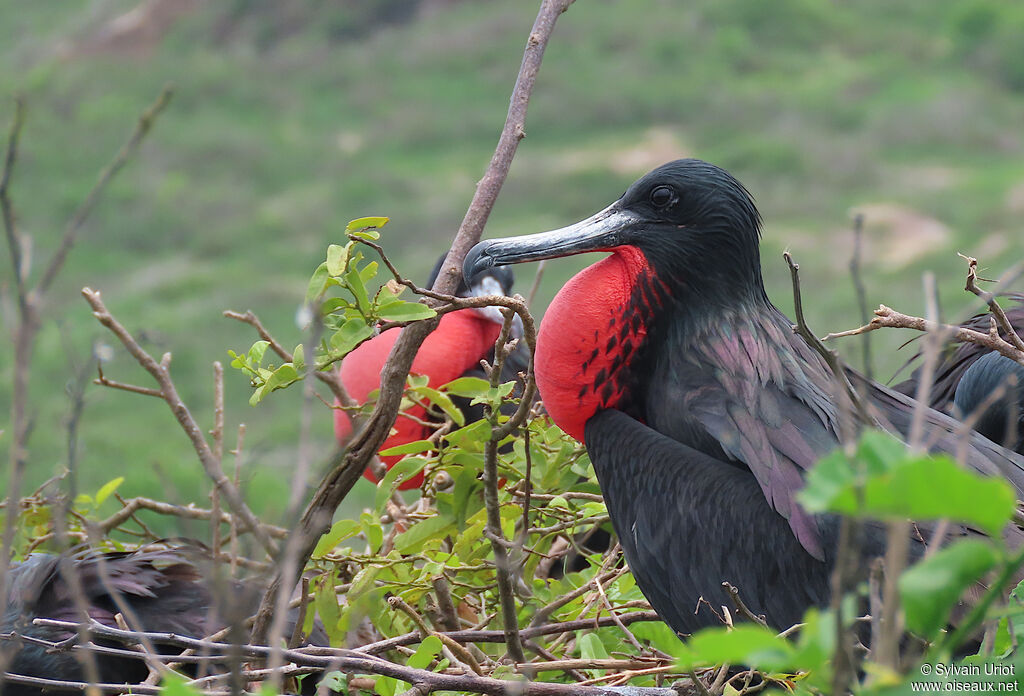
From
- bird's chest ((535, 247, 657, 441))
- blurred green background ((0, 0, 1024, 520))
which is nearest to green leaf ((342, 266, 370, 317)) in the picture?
bird's chest ((535, 247, 657, 441))

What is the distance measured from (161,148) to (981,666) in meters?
14.7

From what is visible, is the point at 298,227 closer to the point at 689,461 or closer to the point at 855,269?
the point at 689,461

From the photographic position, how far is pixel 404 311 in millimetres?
1763

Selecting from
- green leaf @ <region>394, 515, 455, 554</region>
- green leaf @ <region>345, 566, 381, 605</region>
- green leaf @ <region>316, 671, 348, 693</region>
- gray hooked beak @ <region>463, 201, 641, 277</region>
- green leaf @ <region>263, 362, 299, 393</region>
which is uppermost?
gray hooked beak @ <region>463, 201, 641, 277</region>

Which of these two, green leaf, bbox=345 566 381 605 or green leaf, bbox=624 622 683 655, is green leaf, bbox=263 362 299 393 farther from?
green leaf, bbox=624 622 683 655

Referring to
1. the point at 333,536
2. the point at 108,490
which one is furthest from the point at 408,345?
the point at 108,490

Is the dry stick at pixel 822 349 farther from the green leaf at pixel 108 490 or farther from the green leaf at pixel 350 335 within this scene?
the green leaf at pixel 108 490

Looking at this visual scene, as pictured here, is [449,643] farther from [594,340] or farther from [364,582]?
[594,340]

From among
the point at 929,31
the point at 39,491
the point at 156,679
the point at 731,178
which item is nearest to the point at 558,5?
the point at 731,178

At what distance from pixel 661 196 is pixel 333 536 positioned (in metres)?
0.77

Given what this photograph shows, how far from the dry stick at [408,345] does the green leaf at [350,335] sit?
3.7 inches

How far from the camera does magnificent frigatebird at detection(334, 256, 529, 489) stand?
2988 mm

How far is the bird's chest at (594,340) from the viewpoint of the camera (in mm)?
2104

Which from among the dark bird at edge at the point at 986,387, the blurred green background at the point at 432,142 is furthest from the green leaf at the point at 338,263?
the blurred green background at the point at 432,142
